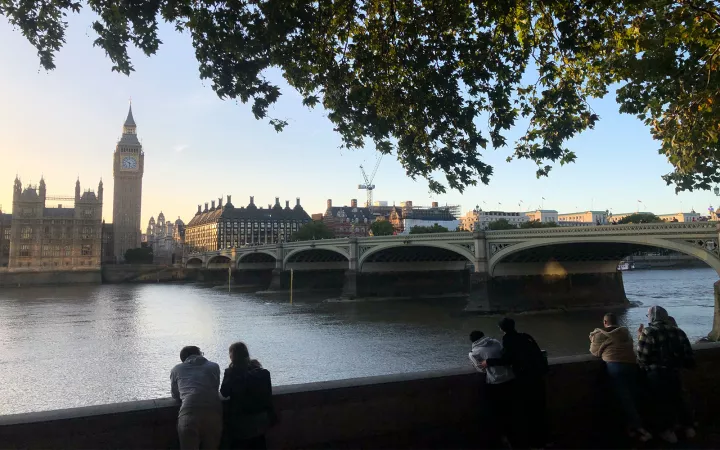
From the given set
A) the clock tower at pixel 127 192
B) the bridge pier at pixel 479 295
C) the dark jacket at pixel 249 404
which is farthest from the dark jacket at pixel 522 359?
the clock tower at pixel 127 192

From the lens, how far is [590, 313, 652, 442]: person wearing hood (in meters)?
5.14

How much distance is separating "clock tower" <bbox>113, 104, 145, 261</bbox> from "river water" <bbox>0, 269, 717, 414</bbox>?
256 ft

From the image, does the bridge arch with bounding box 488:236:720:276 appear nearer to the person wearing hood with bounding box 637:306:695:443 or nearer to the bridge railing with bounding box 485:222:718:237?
the bridge railing with bounding box 485:222:718:237

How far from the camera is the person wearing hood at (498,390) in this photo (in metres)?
4.86

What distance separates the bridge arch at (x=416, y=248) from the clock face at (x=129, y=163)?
3788 inches

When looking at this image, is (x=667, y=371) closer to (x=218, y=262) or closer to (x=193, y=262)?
(x=218, y=262)

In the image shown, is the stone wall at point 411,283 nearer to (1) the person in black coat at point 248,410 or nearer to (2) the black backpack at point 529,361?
(2) the black backpack at point 529,361

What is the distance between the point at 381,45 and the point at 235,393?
5.43 meters

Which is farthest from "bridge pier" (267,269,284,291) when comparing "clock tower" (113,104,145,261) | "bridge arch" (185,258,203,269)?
"clock tower" (113,104,145,261)

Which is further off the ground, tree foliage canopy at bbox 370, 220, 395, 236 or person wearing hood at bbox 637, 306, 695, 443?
tree foliage canopy at bbox 370, 220, 395, 236

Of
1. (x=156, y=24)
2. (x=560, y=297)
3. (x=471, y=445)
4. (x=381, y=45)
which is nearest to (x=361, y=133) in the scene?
(x=381, y=45)

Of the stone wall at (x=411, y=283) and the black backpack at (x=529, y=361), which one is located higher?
the black backpack at (x=529, y=361)

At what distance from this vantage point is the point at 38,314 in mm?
36969

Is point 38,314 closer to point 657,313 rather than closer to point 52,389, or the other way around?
point 52,389
